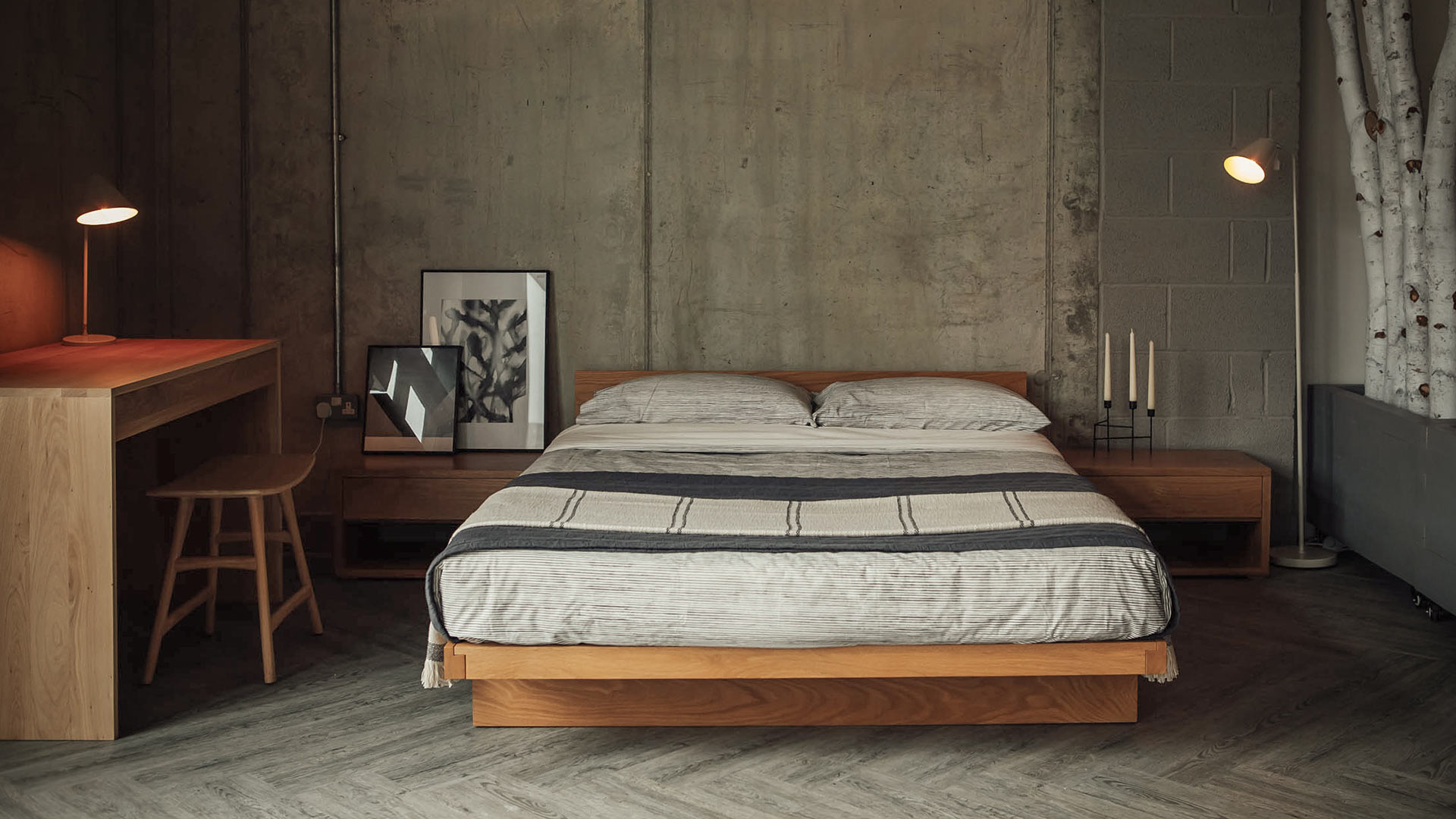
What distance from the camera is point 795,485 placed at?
3.32 meters

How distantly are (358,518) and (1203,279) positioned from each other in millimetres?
3110

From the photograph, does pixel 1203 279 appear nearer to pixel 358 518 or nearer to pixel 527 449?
pixel 527 449

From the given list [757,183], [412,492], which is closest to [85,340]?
[412,492]

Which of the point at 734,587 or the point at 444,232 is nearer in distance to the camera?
the point at 734,587

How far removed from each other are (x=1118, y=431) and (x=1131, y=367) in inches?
12.6

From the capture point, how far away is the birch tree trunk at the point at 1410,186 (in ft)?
13.2

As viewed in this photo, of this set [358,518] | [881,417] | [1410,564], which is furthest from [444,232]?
[1410,564]

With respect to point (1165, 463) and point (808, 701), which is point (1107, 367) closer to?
point (1165, 463)

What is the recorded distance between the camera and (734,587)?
105 inches

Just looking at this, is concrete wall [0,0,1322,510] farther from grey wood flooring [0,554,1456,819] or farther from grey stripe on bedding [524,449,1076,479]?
grey wood flooring [0,554,1456,819]

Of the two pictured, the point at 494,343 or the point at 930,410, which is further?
the point at 494,343

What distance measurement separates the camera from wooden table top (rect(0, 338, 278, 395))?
9.59 ft

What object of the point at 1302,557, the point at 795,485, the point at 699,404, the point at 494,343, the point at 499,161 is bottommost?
the point at 1302,557

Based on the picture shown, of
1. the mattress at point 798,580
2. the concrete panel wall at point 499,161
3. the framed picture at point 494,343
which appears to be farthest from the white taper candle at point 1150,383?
the framed picture at point 494,343
